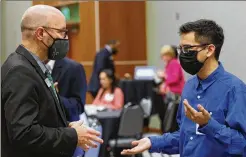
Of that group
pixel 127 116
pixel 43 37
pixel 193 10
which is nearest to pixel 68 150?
pixel 43 37

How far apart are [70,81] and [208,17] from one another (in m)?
1.93

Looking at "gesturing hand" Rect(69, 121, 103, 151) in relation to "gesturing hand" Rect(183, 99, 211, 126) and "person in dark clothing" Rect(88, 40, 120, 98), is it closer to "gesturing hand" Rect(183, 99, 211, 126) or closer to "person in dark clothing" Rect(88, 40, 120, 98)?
"gesturing hand" Rect(183, 99, 211, 126)

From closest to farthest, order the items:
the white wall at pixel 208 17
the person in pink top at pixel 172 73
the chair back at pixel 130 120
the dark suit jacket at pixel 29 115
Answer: the dark suit jacket at pixel 29 115 < the white wall at pixel 208 17 < the chair back at pixel 130 120 < the person in pink top at pixel 172 73

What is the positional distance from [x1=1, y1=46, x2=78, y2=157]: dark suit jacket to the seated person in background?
14.3 feet

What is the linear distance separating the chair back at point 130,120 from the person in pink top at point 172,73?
227 cm

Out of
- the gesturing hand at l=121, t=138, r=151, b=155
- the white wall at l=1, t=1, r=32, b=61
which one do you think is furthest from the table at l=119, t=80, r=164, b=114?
the gesturing hand at l=121, t=138, r=151, b=155

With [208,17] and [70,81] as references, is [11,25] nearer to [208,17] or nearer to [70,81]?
[70,81]

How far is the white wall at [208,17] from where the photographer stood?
3348 millimetres

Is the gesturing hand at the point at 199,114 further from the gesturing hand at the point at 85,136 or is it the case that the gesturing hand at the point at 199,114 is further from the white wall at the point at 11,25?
the white wall at the point at 11,25

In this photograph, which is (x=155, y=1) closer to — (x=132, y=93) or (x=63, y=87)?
(x=132, y=93)

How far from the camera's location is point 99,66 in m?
8.76

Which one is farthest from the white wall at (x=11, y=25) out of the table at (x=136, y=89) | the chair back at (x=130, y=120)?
the table at (x=136, y=89)

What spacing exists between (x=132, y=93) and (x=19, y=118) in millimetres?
6923

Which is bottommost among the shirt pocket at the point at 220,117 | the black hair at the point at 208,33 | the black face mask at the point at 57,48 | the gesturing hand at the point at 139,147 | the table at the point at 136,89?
the table at the point at 136,89
